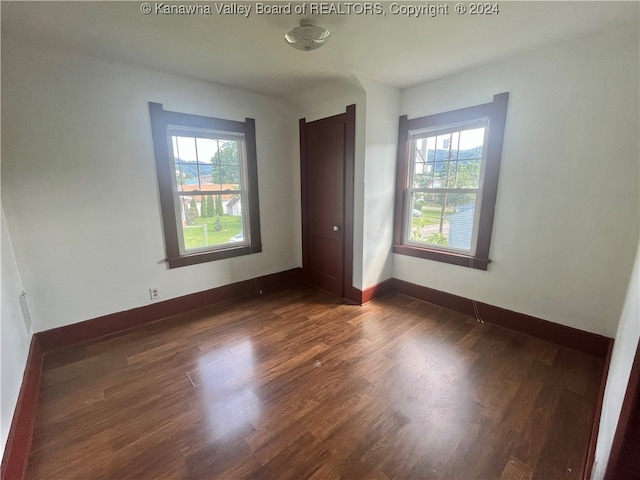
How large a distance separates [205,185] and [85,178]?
39.0 inches

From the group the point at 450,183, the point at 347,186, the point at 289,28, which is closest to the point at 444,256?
the point at 450,183

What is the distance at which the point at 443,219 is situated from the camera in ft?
Answer: 9.75

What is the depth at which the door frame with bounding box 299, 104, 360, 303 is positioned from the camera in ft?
9.51

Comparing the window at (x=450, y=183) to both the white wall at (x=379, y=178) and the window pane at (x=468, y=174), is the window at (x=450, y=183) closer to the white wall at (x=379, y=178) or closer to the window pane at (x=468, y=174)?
the window pane at (x=468, y=174)

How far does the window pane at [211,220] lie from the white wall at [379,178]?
1516 mm

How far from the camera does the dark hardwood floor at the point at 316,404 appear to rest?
136 centimetres

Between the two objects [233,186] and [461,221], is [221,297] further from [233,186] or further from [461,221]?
[461,221]

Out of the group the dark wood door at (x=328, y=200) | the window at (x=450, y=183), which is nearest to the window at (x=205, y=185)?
the dark wood door at (x=328, y=200)

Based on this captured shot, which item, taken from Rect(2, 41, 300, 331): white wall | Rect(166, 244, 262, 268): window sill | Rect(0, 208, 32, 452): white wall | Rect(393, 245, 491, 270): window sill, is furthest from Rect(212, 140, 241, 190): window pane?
Rect(393, 245, 491, 270): window sill

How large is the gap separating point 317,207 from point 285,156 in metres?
0.79

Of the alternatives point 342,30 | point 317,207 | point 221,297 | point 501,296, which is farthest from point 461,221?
point 221,297

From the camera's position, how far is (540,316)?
7.82 ft

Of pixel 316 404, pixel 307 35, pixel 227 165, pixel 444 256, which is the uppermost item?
pixel 307 35

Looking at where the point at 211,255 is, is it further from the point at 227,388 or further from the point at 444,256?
the point at 444,256
